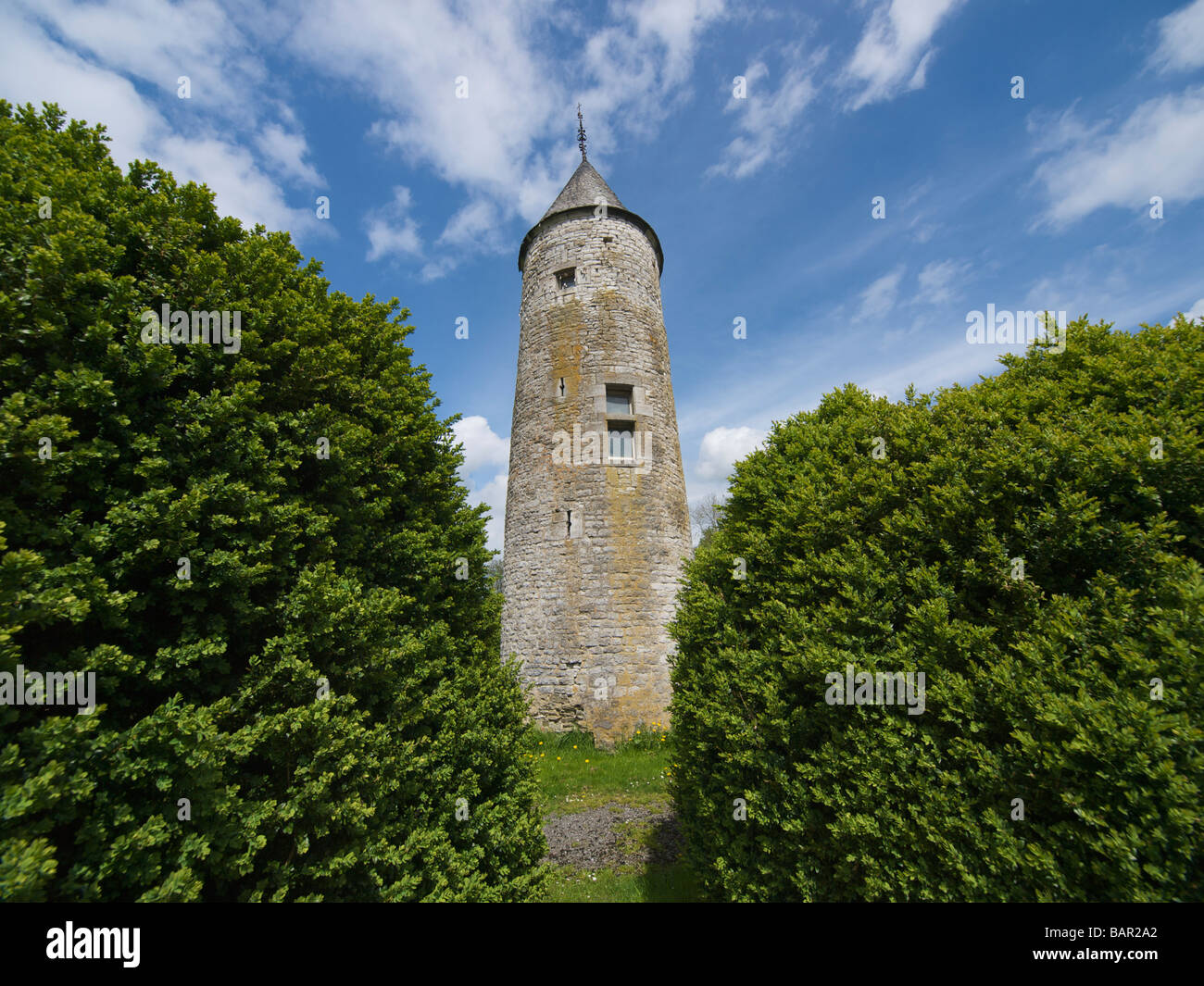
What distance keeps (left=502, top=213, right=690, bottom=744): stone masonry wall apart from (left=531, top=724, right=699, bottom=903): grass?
1.67 ft

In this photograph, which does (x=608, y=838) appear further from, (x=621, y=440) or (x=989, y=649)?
(x=621, y=440)

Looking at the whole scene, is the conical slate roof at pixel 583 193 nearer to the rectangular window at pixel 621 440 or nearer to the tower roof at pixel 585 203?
the tower roof at pixel 585 203

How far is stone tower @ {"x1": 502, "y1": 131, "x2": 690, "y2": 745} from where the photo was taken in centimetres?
1187

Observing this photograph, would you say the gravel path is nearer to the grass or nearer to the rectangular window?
the grass

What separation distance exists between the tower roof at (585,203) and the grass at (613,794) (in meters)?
13.6

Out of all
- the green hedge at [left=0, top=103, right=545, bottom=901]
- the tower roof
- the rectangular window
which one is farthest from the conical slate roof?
the green hedge at [left=0, top=103, right=545, bottom=901]

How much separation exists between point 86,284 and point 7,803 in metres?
2.71

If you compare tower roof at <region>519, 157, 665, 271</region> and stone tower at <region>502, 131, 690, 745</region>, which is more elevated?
tower roof at <region>519, 157, 665, 271</region>

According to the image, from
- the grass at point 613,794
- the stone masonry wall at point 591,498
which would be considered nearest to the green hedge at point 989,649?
the grass at point 613,794

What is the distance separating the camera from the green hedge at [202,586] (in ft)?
7.80

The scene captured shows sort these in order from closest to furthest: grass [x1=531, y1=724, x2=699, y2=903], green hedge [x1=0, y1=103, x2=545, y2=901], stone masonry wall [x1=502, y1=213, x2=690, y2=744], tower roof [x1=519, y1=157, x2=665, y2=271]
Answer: green hedge [x1=0, y1=103, x2=545, y2=901], grass [x1=531, y1=724, x2=699, y2=903], stone masonry wall [x1=502, y1=213, x2=690, y2=744], tower roof [x1=519, y1=157, x2=665, y2=271]

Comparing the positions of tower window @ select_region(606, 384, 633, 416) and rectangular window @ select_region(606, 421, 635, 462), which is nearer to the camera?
rectangular window @ select_region(606, 421, 635, 462)
